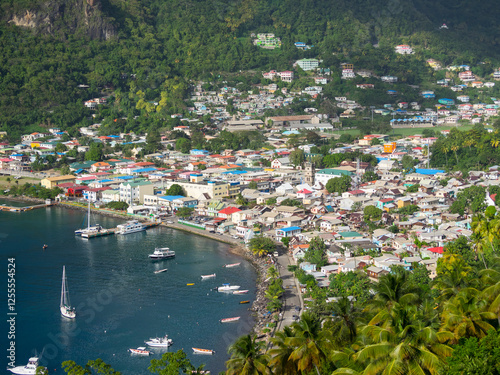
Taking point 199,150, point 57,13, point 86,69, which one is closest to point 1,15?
point 57,13

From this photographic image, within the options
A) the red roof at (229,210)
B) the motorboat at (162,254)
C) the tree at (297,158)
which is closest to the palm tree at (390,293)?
the motorboat at (162,254)

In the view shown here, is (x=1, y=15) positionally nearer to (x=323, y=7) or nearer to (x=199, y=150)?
(x=199, y=150)

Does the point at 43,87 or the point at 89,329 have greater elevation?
the point at 43,87

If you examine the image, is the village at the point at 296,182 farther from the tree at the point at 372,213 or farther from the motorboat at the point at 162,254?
the motorboat at the point at 162,254

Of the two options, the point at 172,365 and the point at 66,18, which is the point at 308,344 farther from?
the point at 66,18

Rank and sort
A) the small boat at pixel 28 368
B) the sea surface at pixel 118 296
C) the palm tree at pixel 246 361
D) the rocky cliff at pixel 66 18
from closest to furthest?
the palm tree at pixel 246 361, the small boat at pixel 28 368, the sea surface at pixel 118 296, the rocky cliff at pixel 66 18

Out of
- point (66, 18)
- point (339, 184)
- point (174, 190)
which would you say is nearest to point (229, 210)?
point (174, 190)

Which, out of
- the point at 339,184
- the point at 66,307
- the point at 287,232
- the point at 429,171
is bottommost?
the point at 66,307
